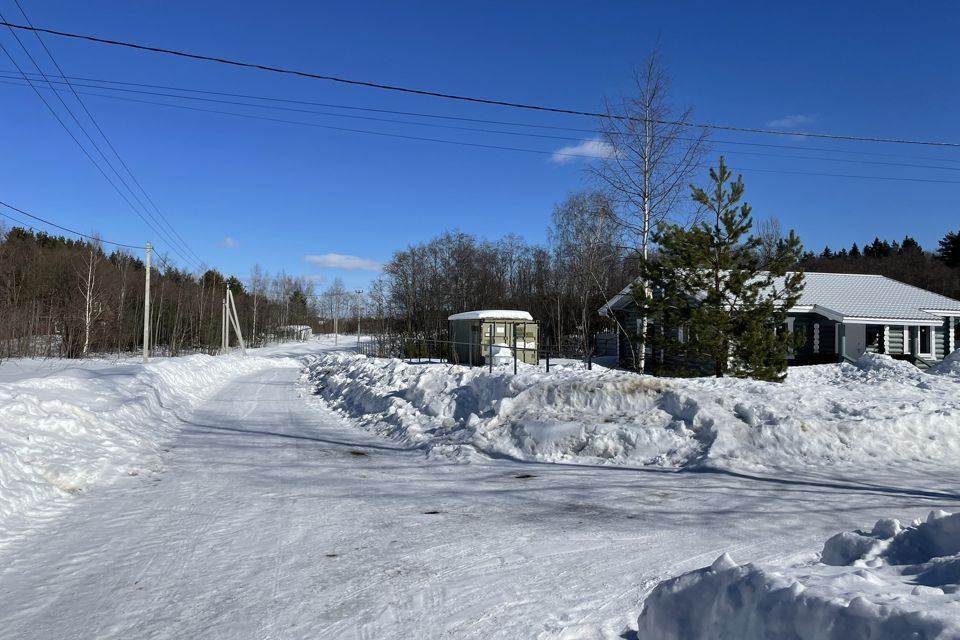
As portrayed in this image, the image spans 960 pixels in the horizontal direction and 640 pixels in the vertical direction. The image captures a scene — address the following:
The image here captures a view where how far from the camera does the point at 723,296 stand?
1700cm

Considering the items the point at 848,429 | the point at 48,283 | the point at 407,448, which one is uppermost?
the point at 48,283

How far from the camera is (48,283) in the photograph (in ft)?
151

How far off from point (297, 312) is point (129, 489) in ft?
376

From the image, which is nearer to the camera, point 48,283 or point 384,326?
point 48,283

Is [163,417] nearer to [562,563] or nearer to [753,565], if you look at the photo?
[562,563]

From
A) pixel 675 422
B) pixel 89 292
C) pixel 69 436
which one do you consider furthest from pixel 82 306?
pixel 675 422

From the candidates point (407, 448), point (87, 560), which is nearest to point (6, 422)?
point (87, 560)

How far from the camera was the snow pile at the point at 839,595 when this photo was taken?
241 cm

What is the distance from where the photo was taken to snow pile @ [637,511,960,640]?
2408 mm

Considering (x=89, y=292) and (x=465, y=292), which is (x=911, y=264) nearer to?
(x=465, y=292)

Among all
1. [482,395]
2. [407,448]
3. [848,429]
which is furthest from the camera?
[482,395]

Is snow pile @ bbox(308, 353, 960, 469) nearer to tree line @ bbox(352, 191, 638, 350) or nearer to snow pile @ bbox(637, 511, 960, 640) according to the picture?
snow pile @ bbox(637, 511, 960, 640)

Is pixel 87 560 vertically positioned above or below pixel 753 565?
below

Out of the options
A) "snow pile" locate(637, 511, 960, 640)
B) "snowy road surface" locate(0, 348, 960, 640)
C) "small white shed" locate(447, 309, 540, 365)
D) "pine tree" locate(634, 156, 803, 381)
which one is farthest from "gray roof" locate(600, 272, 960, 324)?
"snow pile" locate(637, 511, 960, 640)
